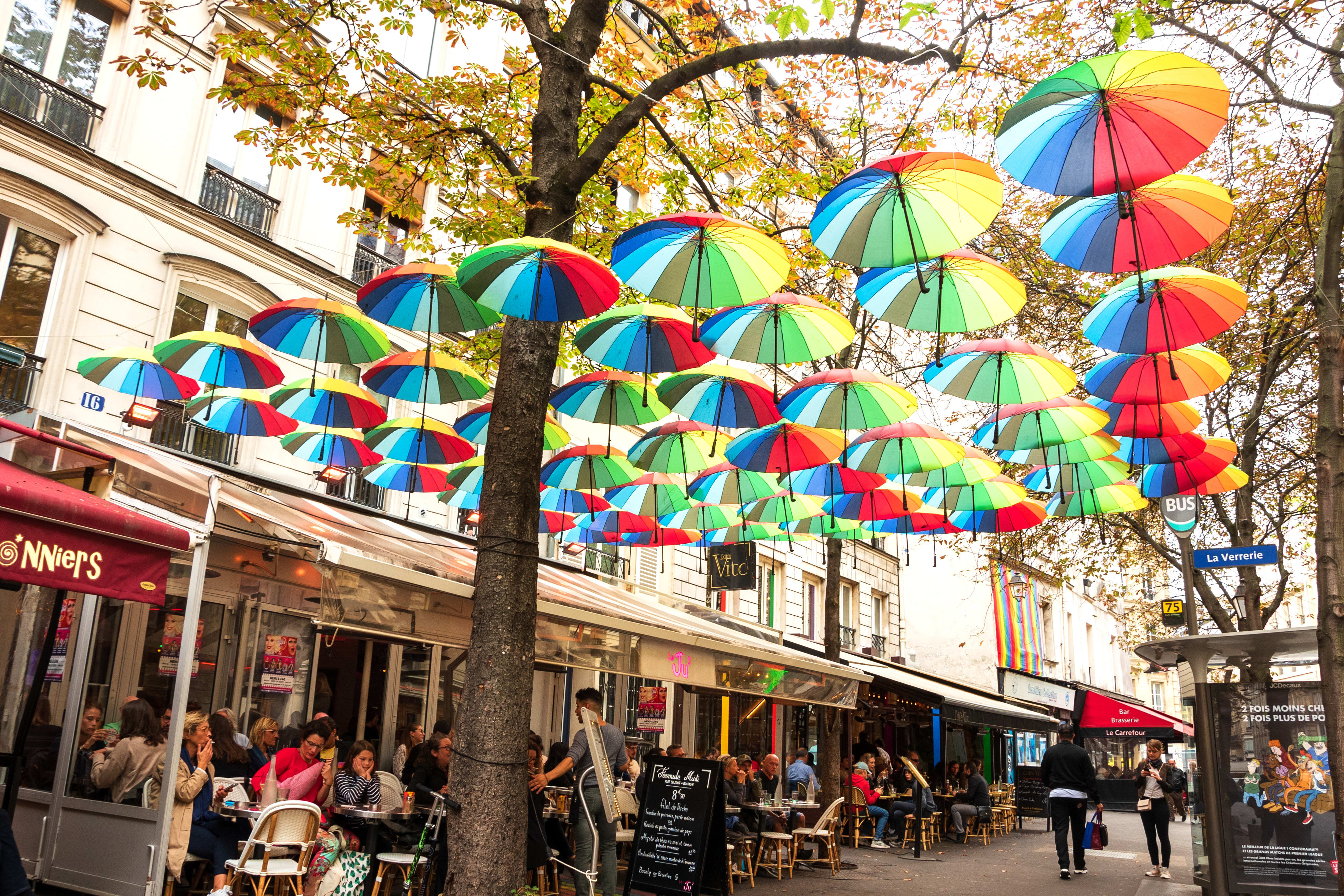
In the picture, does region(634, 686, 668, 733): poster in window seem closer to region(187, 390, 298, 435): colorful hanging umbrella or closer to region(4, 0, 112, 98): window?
region(187, 390, 298, 435): colorful hanging umbrella

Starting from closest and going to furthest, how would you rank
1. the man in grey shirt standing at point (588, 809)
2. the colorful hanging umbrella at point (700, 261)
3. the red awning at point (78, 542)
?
the red awning at point (78, 542) → the colorful hanging umbrella at point (700, 261) → the man in grey shirt standing at point (588, 809)

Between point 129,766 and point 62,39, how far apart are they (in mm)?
8747

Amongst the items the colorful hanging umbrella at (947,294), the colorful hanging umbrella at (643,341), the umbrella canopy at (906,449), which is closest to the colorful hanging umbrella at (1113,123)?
the colorful hanging umbrella at (947,294)

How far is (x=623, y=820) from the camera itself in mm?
10422

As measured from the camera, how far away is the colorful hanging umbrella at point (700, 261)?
6352 millimetres

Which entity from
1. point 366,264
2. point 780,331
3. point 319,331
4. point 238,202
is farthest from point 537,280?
point 366,264

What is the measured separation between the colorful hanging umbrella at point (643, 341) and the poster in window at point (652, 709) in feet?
26.8

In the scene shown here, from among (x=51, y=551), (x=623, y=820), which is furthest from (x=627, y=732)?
(x=51, y=551)

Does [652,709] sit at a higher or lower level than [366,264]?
lower

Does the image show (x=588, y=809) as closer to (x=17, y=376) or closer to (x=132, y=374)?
(x=132, y=374)

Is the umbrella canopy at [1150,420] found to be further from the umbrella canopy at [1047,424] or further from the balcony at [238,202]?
the balcony at [238,202]

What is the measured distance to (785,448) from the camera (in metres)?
9.86

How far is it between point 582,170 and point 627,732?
1389 centimetres

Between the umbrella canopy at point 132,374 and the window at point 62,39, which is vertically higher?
the window at point 62,39
